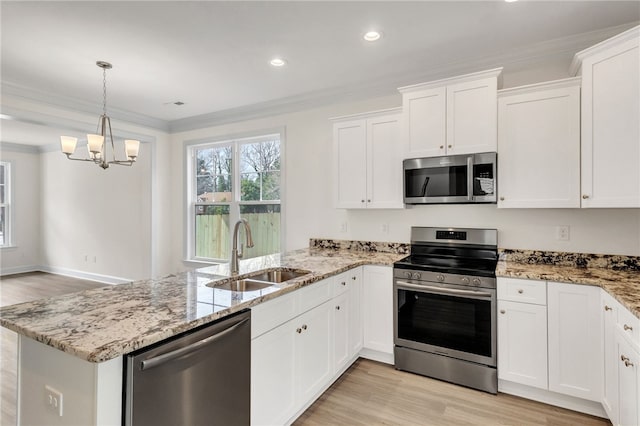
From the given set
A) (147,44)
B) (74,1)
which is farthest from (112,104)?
(74,1)

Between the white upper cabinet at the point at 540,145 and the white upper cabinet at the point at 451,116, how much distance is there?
12 cm

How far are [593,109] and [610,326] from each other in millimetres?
1413

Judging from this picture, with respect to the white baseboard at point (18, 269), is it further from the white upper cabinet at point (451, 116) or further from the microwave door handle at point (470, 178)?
the microwave door handle at point (470, 178)

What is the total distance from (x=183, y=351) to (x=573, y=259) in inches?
115

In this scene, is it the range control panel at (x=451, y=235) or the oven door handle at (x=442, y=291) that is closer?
the oven door handle at (x=442, y=291)

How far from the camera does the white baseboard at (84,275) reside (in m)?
5.91

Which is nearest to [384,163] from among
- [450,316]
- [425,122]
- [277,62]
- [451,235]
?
[425,122]

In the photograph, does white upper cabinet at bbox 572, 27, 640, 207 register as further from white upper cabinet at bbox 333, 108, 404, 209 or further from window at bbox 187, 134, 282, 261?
window at bbox 187, 134, 282, 261

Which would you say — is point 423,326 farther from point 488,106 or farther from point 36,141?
point 36,141

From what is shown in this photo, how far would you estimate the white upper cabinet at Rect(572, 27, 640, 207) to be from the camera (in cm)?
208

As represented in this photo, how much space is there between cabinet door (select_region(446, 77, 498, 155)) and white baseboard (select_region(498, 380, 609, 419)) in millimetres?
1807

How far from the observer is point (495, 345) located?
8.06ft

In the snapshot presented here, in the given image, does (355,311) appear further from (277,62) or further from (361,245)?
(277,62)

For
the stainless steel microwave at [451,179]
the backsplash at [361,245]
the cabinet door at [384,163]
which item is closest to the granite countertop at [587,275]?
the stainless steel microwave at [451,179]
